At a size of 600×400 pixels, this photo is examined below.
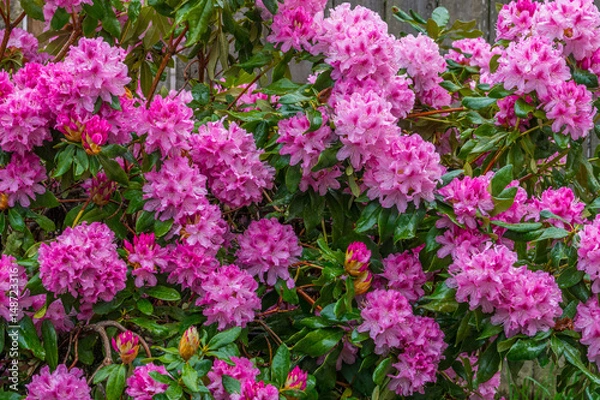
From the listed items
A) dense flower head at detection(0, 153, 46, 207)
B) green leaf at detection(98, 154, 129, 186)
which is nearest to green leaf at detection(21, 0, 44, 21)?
dense flower head at detection(0, 153, 46, 207)

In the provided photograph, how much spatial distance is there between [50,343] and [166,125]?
1.61ft

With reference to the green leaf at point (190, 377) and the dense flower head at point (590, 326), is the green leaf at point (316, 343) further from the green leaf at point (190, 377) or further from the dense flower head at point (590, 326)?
the dense flower head at point (590, 326)

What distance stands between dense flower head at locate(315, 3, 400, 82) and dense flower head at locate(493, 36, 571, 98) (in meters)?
0.24

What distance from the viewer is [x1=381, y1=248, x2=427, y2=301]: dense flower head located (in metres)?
1.87

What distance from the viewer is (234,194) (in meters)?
1.88

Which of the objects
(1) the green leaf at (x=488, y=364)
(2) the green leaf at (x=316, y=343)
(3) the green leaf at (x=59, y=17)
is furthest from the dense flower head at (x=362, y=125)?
(3) the green leaf at (x=59, y=17)

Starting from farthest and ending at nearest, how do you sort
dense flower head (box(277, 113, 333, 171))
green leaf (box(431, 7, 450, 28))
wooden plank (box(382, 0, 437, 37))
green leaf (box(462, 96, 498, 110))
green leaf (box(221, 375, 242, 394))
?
wooden plank (box(382, 0, 437, 37)) < green leaf (box(431, 7, 450, 28)) < green leaf (box(462, 96, 498, 110)) < dense flower head (box(277, 113, 333, 171)) < green leaf (box(221, 375, 242, 394))

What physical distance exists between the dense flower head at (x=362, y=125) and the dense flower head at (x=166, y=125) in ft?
0.98

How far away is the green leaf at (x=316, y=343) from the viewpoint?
176cm

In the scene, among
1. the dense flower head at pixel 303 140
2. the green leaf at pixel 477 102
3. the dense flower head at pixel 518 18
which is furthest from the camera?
the dense flower head at pixel 518 18

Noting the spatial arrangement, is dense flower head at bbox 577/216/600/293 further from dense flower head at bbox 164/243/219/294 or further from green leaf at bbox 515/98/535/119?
dense flower head at bbox 164/243/219/294

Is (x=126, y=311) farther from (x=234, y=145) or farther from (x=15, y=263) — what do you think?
(x=234, y=145)

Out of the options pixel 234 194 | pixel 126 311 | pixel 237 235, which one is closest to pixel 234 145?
pixel 234 194

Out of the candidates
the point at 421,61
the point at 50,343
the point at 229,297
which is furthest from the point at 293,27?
the point at 50,343
